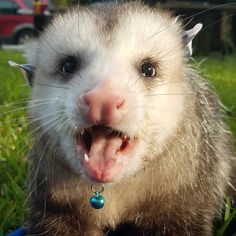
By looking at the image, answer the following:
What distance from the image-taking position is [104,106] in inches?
61.6

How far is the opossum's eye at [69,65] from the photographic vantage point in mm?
1852

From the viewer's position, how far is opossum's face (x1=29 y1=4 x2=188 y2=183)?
5.35 ft

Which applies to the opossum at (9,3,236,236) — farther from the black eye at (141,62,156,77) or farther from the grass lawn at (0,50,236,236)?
the grass lawn at (0,50,236,236)

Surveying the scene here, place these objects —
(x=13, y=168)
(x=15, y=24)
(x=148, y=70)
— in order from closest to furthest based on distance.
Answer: (x=148, y=70), (x=13, y=168), (x=15, y=24)

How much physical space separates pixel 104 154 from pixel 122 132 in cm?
8

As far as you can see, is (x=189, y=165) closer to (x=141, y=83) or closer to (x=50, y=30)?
(x=141, y=83)

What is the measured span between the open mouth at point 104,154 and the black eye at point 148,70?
247 mm

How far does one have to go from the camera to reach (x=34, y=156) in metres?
2.03

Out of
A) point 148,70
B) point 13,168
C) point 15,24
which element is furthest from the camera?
point 15,24

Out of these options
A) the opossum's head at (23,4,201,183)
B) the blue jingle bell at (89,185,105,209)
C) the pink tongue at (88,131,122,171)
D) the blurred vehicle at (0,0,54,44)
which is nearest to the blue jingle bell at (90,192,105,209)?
the blue jingle bell at (89,185,105,209)

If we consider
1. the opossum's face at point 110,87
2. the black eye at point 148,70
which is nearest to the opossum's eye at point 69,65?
the opossum's face at point 110,87

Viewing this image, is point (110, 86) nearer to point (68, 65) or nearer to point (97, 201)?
point (68, 65)

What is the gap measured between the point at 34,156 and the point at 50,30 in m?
0.42

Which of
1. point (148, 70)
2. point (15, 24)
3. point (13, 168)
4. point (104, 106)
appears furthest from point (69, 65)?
point (15, 24)
